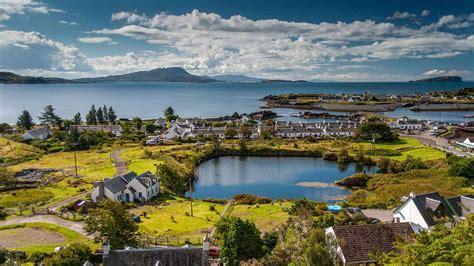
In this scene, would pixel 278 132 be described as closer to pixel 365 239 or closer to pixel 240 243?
pixel 240 243

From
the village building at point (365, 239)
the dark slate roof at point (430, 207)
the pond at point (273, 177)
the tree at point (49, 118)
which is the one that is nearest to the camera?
the village building at point (365, 239)

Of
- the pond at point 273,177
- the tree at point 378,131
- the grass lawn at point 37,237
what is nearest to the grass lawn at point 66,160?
the pond at point 273,177

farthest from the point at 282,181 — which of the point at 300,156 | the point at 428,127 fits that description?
the point at 428,127

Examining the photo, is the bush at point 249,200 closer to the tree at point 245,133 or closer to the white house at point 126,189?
the white house at point 126,189

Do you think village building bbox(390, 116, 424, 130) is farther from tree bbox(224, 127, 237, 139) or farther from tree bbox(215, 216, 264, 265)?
tree bbox(215, 216, 264, 265)

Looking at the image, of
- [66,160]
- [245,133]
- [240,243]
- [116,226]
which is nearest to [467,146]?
[245,133]

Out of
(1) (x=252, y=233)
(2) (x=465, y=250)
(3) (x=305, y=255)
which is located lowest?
(1) (x=252, y=233)

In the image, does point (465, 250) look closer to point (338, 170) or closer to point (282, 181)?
point (282, 181)
